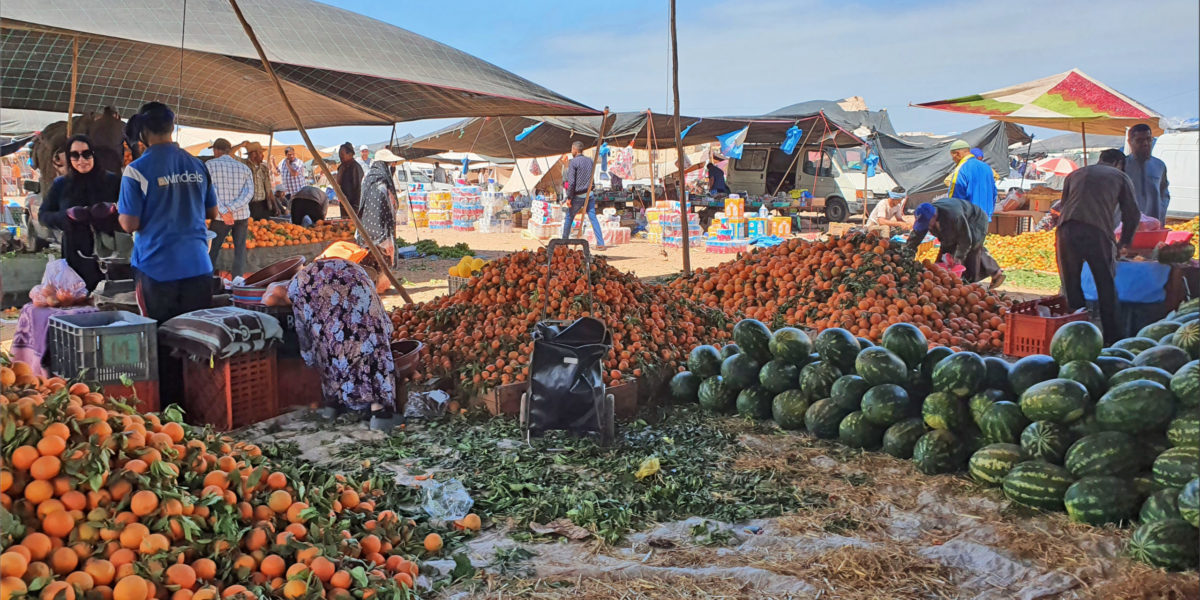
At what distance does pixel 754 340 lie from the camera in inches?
199

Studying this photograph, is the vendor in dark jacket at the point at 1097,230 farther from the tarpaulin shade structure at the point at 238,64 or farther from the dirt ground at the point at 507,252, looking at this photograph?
the tarpaulin shade structure at the point at 238,64

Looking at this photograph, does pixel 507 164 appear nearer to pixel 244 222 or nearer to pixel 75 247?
pixel 244 222

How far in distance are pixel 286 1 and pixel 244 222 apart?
9.14 ft

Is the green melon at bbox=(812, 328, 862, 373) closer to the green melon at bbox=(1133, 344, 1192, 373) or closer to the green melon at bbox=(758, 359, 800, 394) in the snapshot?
the green melon at bbox=(758, 359, 800, 394)

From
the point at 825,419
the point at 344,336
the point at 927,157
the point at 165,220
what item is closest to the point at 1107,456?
the point at 825,419

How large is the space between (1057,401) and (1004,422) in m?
0.26

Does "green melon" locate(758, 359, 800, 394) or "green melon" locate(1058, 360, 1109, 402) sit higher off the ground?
"green melon" locate(1058, 360, 1109, 402)

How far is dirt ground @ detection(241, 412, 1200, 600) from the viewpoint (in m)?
2.90

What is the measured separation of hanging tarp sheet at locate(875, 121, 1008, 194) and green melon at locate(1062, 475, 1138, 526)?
57.8ft

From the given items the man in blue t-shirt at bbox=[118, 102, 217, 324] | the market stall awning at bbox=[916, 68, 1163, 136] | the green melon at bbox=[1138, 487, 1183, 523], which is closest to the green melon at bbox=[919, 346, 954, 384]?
the green melon at bbox=[1138, 487, 1183, 523]

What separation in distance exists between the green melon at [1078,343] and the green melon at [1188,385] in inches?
21.5

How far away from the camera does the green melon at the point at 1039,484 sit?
3.49 meters

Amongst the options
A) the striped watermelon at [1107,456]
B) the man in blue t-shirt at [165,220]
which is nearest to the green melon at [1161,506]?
the striped watermelon at [1107,456]

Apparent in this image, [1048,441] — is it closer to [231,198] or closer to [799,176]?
[231,198]
